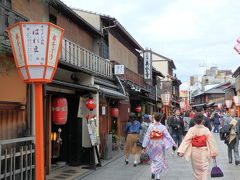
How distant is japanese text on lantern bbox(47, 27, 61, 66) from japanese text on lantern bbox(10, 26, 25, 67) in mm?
470

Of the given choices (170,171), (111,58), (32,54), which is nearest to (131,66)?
(111,58)

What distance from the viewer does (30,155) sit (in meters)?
7.50

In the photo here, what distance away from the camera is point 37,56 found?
5.52 metres

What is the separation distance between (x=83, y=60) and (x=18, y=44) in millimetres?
8286

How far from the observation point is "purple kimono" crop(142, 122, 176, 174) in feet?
31.0

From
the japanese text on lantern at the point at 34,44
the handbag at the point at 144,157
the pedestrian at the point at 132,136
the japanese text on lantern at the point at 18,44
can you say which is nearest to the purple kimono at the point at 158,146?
the pedestrian at the point at 132,136

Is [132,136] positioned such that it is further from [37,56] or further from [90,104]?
[37,56]

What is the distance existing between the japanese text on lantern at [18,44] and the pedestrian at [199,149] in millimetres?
4162

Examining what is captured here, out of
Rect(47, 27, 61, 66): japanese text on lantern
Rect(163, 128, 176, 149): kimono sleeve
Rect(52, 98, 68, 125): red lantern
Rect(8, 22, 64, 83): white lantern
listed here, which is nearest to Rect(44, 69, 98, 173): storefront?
Rect(52, 98, 68, 125): red lantern

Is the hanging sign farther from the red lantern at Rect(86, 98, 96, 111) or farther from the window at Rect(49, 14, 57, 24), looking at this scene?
the red lantern at Rect(86, 98, 96, 111)

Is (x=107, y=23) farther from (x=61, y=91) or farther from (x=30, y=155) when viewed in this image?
(x=30, y=155)

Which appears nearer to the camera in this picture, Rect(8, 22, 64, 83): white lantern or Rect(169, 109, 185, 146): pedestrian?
Rect(8, 22, 64, 83): white lantern

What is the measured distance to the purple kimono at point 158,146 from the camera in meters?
9.45

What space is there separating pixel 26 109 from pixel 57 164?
14.5ft
